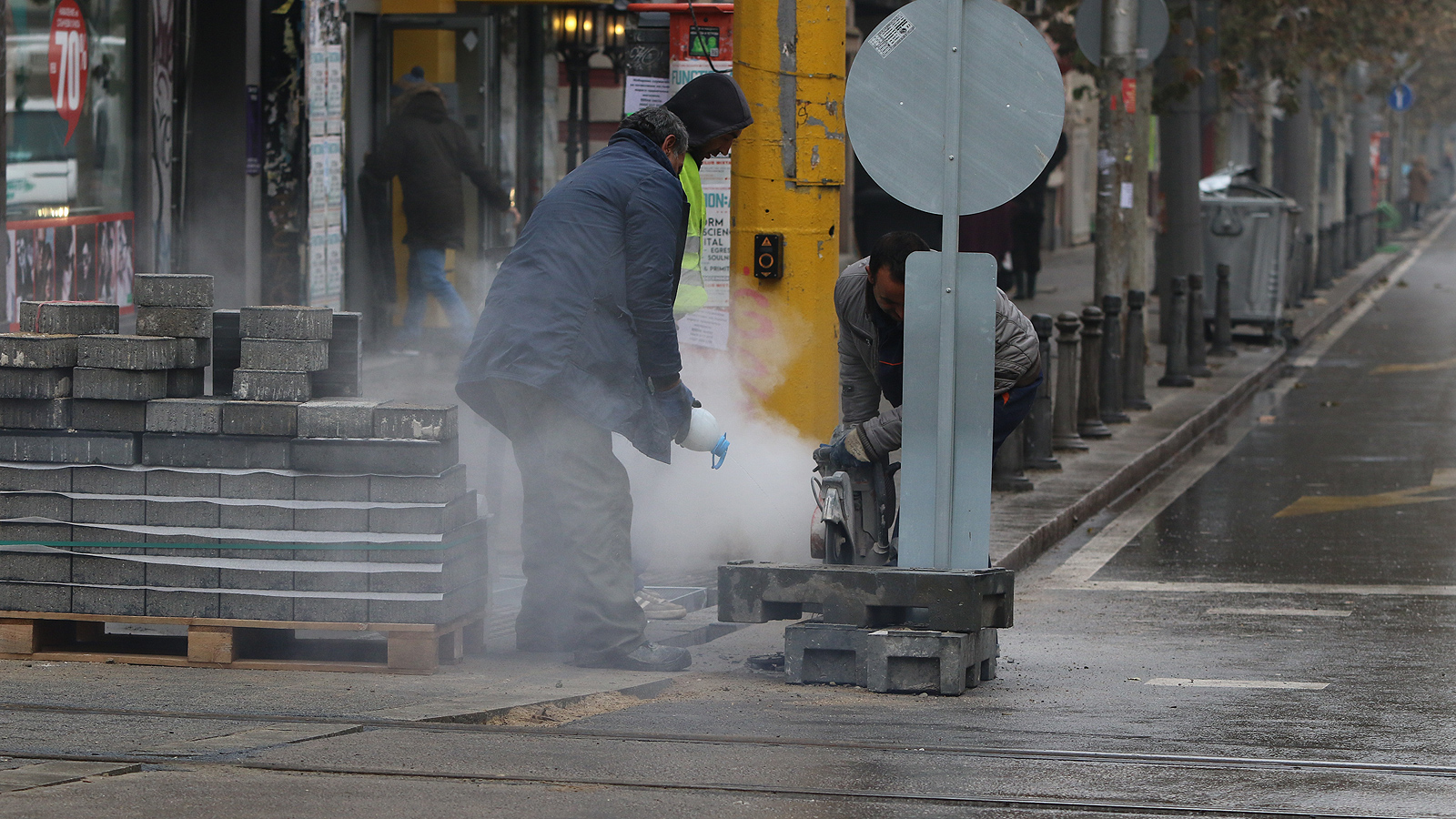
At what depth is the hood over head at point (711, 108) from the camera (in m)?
6.27

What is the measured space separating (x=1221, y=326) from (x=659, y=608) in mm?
12333

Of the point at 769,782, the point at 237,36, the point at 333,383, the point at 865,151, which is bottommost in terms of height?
the point at 769,782

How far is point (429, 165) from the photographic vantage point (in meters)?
13.5

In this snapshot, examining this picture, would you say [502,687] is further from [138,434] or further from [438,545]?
[138,434]

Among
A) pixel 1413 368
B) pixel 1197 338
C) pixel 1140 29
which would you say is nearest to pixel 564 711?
pixel 1140 29

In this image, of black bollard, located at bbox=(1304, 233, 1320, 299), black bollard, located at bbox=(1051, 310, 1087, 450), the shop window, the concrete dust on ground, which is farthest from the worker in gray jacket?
black bollard, located at bbox=(1304, 233, 1320, 299)

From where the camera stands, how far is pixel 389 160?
1349 cm

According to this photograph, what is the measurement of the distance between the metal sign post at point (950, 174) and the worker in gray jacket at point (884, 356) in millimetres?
214

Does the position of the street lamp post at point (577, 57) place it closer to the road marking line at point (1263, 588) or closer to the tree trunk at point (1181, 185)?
the tree trunk at point (1181, 185)

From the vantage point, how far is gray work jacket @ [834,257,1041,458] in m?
6.25

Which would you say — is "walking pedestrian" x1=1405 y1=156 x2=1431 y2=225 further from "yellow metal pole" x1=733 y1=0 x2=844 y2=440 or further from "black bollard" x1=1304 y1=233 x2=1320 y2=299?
"yellow metal pole" x1=733 y1=0 x2=844 y2=440

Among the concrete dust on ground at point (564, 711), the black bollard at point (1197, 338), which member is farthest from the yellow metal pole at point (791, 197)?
the black bollard at point (1197, 338)

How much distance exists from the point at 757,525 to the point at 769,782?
293cm

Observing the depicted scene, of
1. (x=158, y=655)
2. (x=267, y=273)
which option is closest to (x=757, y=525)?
(x=158, y=655)
